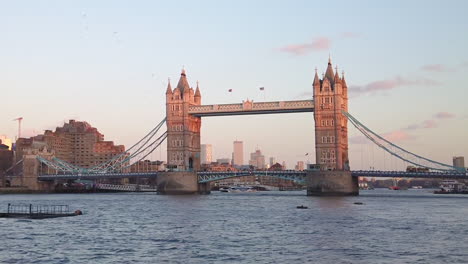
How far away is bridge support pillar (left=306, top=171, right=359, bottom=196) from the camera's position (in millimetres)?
131250

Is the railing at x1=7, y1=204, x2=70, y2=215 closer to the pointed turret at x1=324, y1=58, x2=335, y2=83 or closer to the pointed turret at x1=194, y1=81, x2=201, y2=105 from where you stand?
the pointed turret at x1=324, y1=58, x2=335, y2=83

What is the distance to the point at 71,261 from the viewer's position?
1620 inches

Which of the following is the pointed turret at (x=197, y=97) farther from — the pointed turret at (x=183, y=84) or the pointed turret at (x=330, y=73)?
the pointed turret at (x=330, y=73)

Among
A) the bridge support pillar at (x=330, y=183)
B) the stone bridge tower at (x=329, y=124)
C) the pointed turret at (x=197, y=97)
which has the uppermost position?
the pointed turret at (x=197, y=97)

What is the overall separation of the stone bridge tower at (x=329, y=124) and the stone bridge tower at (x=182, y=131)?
107ft

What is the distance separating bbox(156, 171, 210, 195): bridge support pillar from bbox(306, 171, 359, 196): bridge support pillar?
2918 centimetres

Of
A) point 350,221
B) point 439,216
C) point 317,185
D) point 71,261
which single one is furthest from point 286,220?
point 317,185

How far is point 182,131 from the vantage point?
514 feet

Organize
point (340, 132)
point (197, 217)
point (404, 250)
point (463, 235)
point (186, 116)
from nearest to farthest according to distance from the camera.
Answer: point (404, 250) → point (463, 235) → point (197, 217) → point (340, 132) → point (186, 116)

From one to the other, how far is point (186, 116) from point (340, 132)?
127ft

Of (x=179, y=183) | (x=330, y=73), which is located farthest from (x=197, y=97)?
(x=330, y=73)

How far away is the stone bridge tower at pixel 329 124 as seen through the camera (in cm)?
14075

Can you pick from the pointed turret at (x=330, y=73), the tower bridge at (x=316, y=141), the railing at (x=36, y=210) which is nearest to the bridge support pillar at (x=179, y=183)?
the tower bridge at (x=316, y=141)

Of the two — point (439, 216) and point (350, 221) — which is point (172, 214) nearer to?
point (350, 221)
